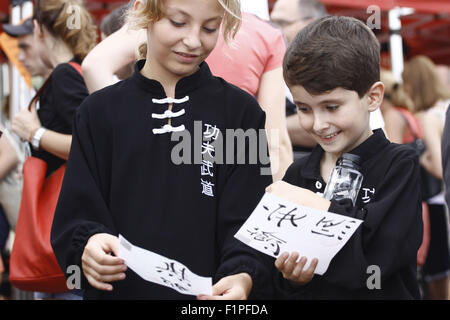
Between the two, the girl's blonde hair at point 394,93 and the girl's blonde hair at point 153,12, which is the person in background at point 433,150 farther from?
the girl's blonde hair at point 153,12

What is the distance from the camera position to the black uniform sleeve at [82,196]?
146 cm

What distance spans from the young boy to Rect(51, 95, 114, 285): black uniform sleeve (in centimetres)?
42

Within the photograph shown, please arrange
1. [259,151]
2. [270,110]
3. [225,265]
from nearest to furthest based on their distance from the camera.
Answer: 1. [225,265]
2. [259,151]
3. [270,110]

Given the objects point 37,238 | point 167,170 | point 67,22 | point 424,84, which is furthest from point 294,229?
point 424,84

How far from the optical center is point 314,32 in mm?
1631

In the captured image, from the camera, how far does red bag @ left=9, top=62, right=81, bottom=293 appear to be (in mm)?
2070

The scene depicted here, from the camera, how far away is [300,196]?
4.66 feet

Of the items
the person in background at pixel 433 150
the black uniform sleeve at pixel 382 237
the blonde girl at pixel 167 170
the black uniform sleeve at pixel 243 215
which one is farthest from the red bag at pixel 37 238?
the person in background at pixel 433 150

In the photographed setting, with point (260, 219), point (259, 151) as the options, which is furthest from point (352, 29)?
point (260, 219)

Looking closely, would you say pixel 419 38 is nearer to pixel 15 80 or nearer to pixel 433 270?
pixel 433 270

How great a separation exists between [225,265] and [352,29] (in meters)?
0.72

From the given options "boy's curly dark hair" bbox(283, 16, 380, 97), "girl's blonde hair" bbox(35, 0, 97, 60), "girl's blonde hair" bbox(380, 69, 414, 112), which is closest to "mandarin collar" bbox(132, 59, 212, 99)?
"boy's curly dark hair" bbox(283, 16, 380, 97)

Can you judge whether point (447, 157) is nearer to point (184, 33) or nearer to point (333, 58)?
point (333, 58)

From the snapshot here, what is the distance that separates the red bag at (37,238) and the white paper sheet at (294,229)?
0.96m
